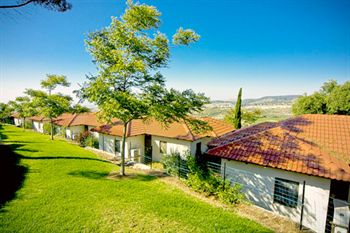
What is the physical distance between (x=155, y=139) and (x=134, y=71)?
10851 millimetres

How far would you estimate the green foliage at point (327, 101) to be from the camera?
28.0 meters

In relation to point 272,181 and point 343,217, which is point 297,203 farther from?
point 343,217

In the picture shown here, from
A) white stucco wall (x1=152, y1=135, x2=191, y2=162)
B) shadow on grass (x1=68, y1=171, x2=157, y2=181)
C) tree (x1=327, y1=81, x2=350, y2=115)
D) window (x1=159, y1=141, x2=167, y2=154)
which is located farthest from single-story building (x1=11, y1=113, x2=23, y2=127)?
tree (x1=327, y1=81, x2=350, y2=115)

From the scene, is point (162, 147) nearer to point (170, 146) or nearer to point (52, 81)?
point (170, 146)

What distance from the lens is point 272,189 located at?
364 inches

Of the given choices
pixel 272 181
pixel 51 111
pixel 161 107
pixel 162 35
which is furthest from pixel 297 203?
pixel 51 111

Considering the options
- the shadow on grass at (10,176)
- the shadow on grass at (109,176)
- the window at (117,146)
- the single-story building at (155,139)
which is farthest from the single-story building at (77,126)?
the shadow on grass at (109,176)

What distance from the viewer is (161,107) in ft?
30.6

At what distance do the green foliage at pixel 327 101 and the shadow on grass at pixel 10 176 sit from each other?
124 feet

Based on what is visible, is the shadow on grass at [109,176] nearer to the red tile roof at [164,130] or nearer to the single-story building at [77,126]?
the red tile roof at [164,130]

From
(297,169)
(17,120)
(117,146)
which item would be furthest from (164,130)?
(17,120)

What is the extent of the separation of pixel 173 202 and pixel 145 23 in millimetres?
8651

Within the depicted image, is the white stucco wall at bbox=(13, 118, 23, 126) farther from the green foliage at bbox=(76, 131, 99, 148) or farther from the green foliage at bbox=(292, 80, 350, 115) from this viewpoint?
the green foliage at bbox=(292, 80, 350, 115)

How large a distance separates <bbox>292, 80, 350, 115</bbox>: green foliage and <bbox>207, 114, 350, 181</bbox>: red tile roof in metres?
21.2
